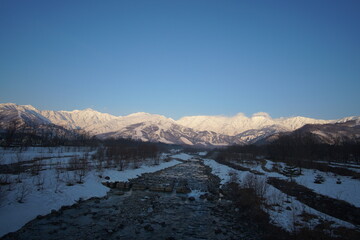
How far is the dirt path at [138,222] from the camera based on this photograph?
15789mm

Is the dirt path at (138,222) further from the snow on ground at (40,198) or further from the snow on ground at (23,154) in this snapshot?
the snow on ground at (23,154)

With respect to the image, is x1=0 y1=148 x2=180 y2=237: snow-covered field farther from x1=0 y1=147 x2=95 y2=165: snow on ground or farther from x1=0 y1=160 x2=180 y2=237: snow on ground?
x1=0 y1=147 x2=95 y2=165: snow on ground

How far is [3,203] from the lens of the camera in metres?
18.1

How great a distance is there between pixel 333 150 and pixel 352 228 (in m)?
77.1

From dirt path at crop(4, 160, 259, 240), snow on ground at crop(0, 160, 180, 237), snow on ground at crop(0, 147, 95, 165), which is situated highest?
snow on ground at crop(0, 147, 95, 165)

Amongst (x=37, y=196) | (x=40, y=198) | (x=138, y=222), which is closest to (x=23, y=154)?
(x=37, y=196)

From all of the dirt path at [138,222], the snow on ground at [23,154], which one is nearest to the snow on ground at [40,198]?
the dirt path at [138,222]

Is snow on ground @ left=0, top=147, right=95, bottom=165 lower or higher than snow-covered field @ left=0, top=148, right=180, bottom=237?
higher

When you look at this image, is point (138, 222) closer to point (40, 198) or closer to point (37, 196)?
point (40, 198)

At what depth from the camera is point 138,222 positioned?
1852 centimetres

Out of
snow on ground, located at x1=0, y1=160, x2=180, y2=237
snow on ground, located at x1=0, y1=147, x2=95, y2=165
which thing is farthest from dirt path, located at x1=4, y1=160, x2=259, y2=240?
snow on ground, located at x1=0, y1=147, x2=95, y2=165

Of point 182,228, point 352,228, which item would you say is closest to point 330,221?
point 352,228

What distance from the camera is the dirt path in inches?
622

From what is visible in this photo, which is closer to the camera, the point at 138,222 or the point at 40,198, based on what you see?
the point at 138,222
